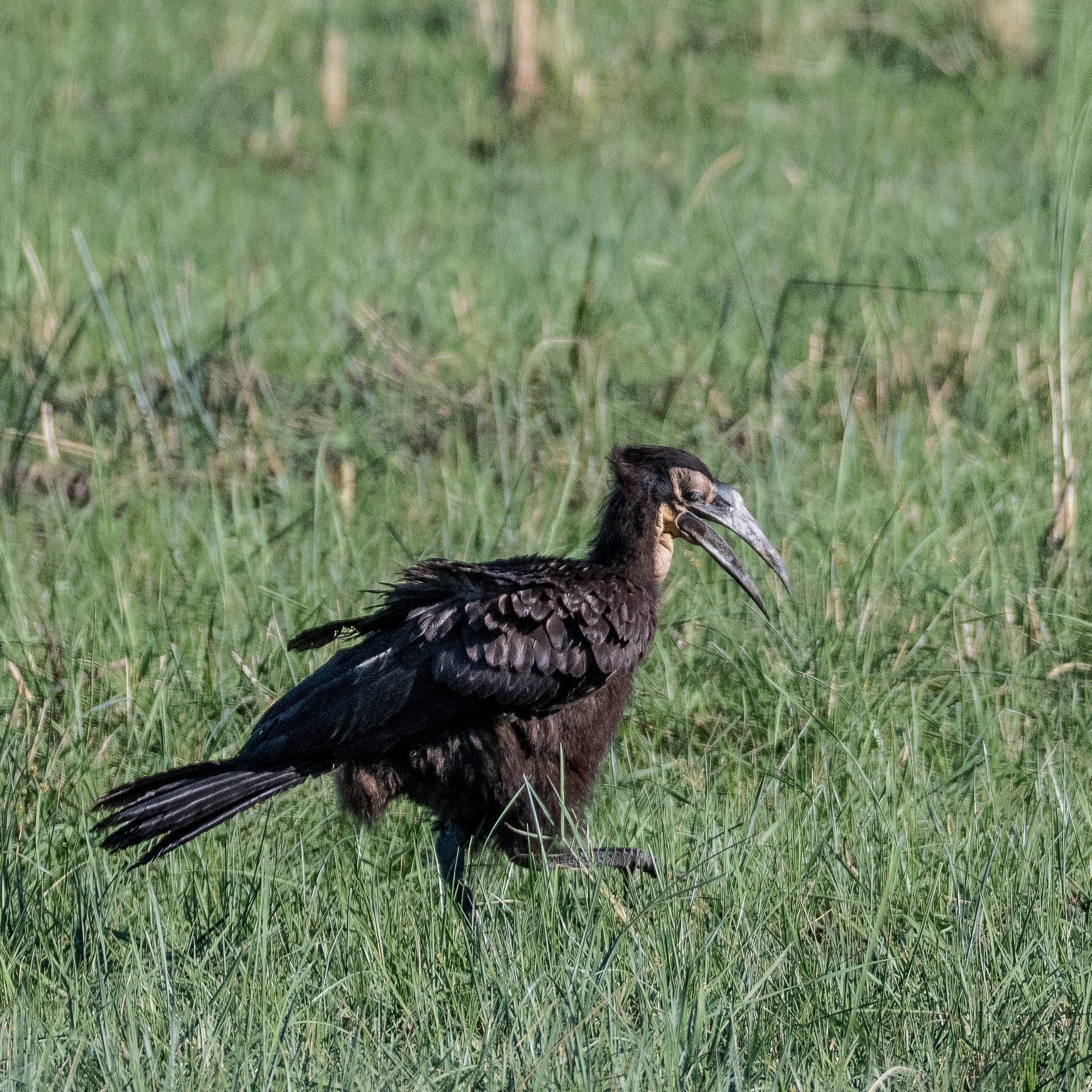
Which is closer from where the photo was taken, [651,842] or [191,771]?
[191,771]

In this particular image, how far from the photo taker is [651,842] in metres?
3.63

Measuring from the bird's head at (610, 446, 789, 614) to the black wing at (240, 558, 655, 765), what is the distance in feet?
1.21

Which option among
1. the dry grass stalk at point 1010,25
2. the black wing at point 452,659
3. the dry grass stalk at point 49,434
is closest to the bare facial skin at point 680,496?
the black wing at point 452,659

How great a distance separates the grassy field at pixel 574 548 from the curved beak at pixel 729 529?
31 centimetres

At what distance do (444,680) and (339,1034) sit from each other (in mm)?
906

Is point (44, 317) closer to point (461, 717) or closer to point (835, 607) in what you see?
point (461, 717)

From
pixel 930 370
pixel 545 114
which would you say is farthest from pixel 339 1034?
pixel 545 114

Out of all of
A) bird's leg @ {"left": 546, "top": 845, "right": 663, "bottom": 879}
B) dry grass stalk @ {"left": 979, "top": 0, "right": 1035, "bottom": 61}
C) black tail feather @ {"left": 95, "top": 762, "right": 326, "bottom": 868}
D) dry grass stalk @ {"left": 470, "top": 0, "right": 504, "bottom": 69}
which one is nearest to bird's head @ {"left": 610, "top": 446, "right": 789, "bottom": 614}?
bird's leg @ {"left": 546, "top": 845, "right": 663, "bottom": 879}

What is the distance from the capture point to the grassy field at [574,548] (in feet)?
8.79

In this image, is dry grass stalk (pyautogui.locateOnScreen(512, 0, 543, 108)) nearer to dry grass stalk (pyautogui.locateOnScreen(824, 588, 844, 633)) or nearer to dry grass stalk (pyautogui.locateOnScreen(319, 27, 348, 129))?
dry grass stalk (pyautogui.locateOnScreen(319, 27, 348, 129))

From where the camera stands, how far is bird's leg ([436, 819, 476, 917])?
334 cm

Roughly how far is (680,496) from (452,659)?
83cm

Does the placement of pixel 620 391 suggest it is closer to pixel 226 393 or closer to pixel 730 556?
pixel 226 393

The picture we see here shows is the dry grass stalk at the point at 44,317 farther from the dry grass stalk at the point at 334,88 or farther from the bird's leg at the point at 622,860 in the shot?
the dry grass stalk at the point at 334,88
